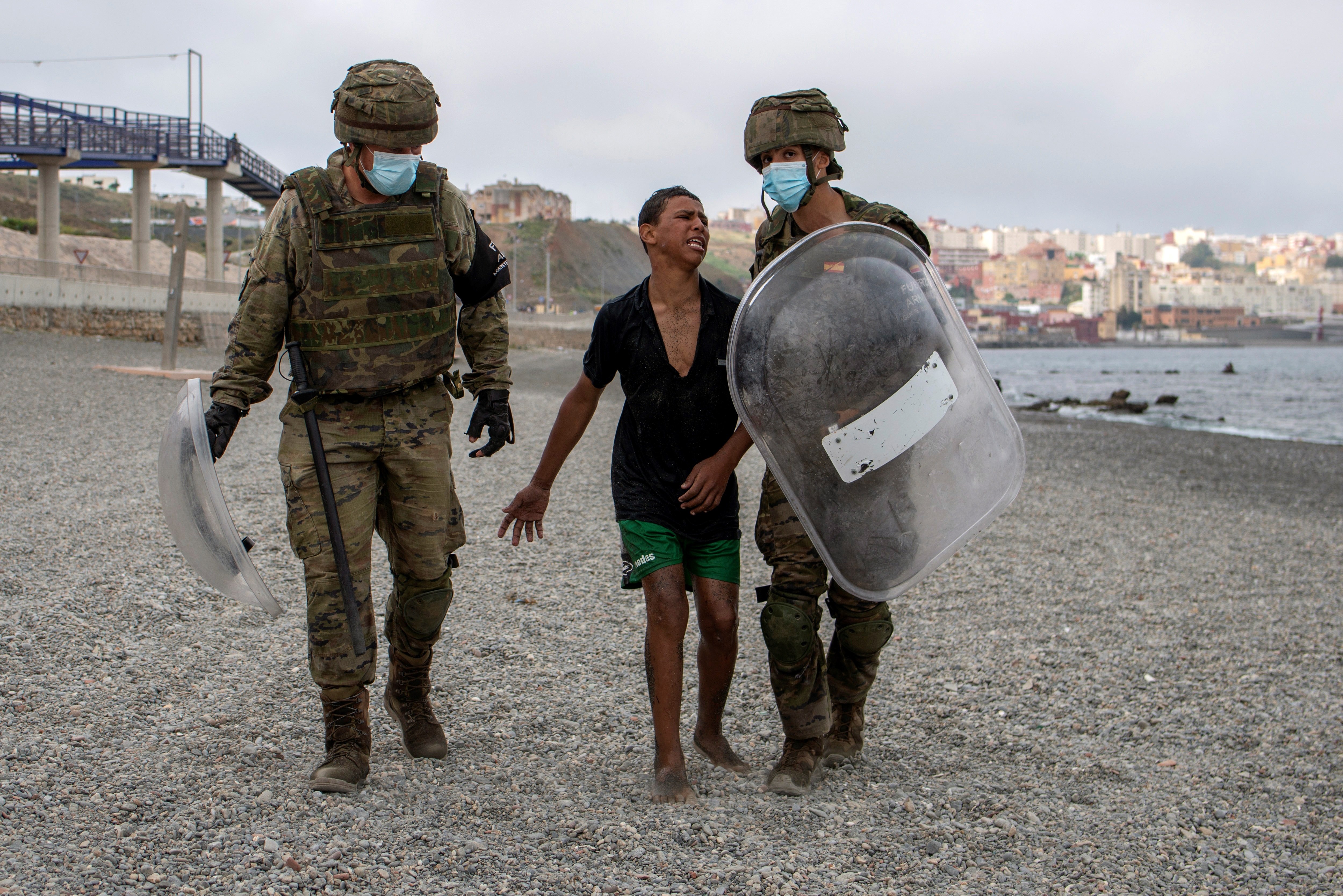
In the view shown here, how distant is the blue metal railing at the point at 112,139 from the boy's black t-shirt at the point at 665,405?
1328 inches

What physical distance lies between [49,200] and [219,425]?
32.9 m

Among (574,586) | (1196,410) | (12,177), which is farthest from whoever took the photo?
(12,177)

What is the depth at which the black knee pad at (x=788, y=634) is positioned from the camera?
3.28m

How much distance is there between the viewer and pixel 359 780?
3.19m

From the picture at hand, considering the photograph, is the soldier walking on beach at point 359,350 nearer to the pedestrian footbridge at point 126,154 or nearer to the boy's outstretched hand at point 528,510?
the boy's outstretched hand at point 528,510

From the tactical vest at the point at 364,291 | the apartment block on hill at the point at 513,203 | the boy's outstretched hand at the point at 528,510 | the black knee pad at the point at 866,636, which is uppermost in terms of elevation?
the apartment block on hill at the point at 513,203

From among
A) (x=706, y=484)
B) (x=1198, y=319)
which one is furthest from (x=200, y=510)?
(x=1198, y=319)

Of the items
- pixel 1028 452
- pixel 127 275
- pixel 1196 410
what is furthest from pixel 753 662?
pixel 1196 410

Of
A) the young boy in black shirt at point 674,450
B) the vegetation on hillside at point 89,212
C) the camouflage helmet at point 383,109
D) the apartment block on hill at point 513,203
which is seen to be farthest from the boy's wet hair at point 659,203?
the apartment block on hill at point 513,203

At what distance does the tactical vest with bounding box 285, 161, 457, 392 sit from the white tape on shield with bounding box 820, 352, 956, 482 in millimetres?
1278

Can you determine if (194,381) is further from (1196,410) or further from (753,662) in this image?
(1196,410)

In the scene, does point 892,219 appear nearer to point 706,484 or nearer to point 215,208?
point 706,484

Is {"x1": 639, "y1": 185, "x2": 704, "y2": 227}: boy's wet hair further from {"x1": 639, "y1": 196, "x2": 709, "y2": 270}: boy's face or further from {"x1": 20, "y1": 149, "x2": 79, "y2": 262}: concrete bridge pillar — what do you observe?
{"x1": 20, "y1": 149, "x2": 79, "y2": 262}: concrete bridge pillar

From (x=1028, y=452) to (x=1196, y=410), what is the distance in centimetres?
2471
